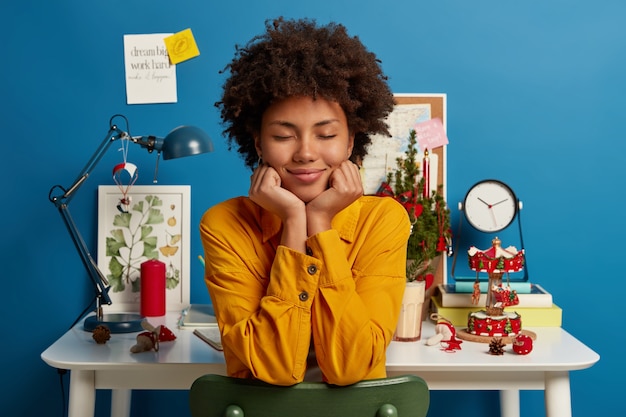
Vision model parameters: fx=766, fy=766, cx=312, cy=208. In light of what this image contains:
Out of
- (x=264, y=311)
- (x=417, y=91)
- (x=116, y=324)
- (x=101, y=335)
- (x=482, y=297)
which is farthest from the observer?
(x=417, y=91)

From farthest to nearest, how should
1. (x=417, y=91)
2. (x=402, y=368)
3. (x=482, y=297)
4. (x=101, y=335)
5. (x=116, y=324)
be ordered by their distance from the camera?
(x=417, y=91), (x=482, y=297), (x=116, y=324), (x=101, y=335), (x=402, y=368)

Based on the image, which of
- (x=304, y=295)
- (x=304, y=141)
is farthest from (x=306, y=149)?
(x=304, y=295)

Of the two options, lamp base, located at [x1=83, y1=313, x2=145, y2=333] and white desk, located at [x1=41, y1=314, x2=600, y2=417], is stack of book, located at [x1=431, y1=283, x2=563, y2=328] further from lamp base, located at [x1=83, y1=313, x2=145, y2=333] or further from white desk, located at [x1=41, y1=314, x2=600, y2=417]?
lamp base, located at [x1=83, y1=313, x2=145, y2=333]

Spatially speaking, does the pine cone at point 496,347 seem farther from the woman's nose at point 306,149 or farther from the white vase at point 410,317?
the woman's nose at point 306,149

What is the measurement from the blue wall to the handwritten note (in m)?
0.03

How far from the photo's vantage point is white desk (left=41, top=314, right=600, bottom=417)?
5.24ft

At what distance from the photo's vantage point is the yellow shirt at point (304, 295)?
1.28 metres

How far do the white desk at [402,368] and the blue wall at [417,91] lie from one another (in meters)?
0.47

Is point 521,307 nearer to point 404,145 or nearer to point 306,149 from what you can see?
point 404,145

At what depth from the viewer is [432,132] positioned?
6.88 ft

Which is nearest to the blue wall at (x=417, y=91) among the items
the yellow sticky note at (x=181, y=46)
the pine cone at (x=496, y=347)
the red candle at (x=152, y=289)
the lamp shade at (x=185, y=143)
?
the yellow sticky note at (x=181, y=46)

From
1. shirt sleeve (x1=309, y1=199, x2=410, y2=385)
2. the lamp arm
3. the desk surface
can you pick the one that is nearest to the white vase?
the desk surface

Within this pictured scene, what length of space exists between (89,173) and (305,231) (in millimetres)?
884

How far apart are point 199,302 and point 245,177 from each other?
376 millimetres
